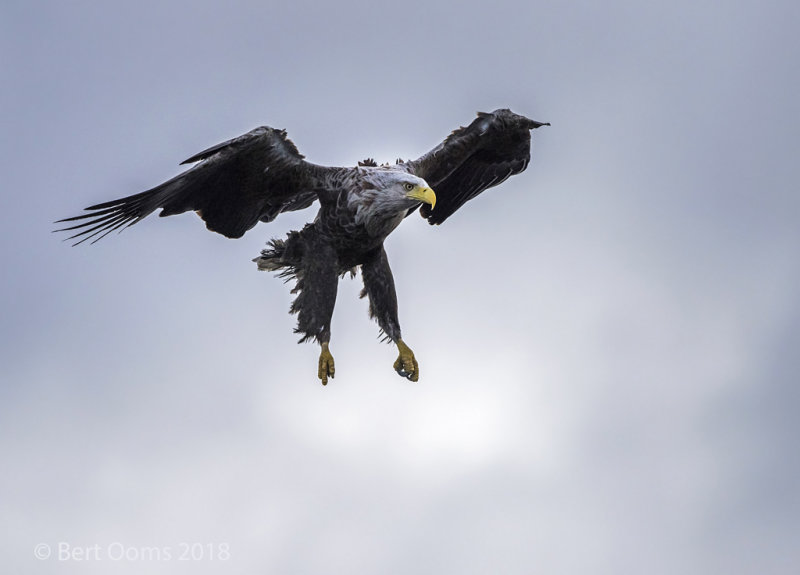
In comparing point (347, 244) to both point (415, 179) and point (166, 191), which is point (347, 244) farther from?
point (166, 191)

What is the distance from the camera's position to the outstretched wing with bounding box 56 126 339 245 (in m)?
12.5

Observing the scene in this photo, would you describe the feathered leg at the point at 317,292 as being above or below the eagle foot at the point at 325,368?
above

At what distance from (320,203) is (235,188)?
2.86ft

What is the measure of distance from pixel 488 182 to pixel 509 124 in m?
0.85

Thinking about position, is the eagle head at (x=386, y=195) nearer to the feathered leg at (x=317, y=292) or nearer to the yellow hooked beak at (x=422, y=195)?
the yellow hooked beak at (x=422, y=195)

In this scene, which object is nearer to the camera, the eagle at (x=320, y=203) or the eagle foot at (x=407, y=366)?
the eagle at (x=320, y=203)

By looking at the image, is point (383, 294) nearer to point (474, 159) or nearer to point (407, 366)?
point (407, 366)

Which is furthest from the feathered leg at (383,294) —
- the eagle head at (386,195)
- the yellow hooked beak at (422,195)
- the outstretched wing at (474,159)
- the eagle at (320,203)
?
the yellow hooked beak at (422,195)

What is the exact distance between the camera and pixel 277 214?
1395cm

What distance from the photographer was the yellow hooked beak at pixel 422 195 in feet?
40.9

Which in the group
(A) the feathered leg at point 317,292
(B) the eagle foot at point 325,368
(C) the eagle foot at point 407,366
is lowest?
(B) the eagle foot at point 325,368

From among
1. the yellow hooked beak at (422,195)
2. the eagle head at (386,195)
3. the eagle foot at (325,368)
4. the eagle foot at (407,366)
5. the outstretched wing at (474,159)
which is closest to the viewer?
the yellow hooked beak at (422,195)

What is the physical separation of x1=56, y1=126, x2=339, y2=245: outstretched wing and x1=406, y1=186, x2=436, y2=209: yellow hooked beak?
3.52 feet

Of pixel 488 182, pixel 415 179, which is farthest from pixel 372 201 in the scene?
pixel 488 182
